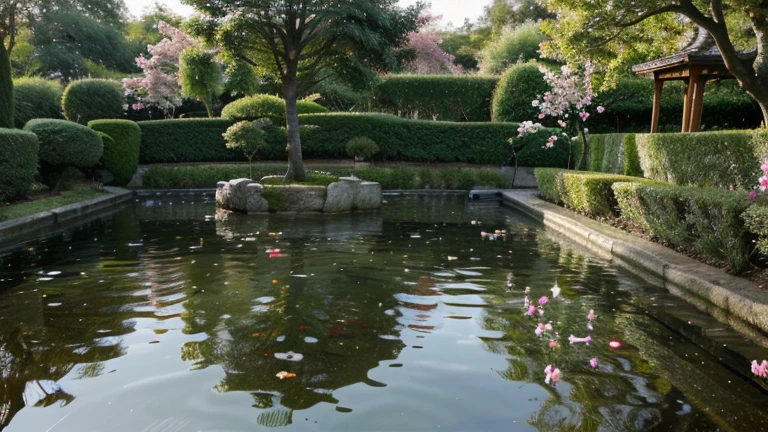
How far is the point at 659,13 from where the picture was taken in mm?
8672

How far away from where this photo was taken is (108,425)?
2684 millimetres

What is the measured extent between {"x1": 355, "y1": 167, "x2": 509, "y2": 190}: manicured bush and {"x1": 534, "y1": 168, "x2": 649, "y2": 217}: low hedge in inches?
182

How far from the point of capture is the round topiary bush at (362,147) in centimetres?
1727

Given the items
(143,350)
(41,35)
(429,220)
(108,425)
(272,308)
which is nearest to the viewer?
(108,425)

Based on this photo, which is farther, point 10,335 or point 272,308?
point 272,308

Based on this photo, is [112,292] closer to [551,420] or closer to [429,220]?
[551,420]

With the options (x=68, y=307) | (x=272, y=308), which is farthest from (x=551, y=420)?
(x=68, y=307)

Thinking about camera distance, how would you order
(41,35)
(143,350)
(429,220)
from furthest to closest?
(41,35) → (429,220) → (143,350)

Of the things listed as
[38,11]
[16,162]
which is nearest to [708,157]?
[16,162]

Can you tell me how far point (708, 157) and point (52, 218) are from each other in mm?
10276

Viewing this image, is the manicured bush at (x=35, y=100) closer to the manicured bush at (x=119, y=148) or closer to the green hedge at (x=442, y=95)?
the manicured bush at (x=119, y=148)

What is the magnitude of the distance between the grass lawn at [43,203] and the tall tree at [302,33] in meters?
4.26

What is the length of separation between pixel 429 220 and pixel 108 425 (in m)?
8.20

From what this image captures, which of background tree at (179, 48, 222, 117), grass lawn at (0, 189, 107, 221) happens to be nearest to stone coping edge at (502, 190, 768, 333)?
grass lawn at (0, 189, 107, 221)
